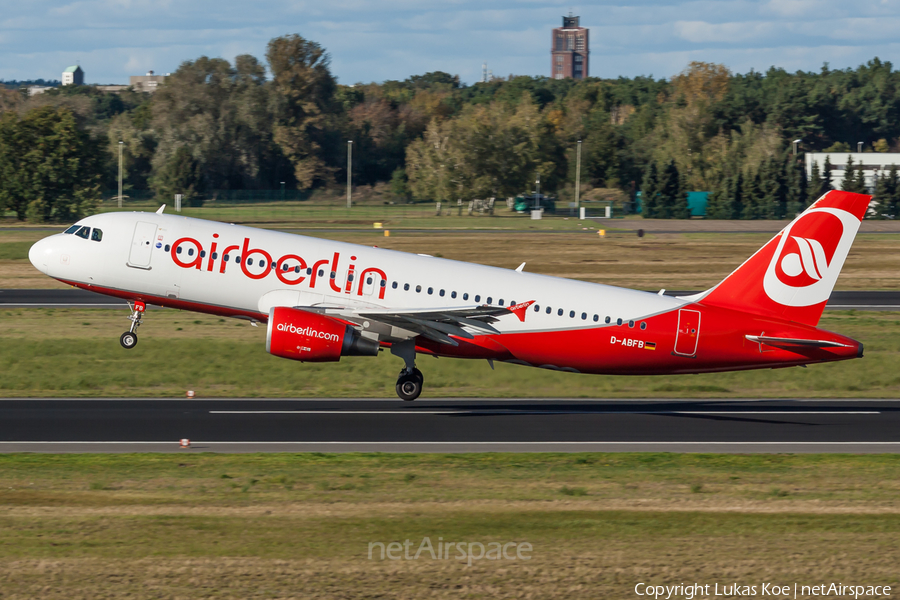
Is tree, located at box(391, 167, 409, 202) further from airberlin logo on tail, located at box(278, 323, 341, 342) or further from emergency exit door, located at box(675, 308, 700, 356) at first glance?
airberlin logo on tail, located at box(278, 323, 341, 342)

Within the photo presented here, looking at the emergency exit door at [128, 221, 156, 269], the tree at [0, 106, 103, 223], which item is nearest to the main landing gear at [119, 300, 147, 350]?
the emergency exit door at [128, 221, 156, 269]

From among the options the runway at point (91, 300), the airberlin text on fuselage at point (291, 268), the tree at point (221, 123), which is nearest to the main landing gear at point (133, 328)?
the airberlin text on fuselage at point (291, 268)

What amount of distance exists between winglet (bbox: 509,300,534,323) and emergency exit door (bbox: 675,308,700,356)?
440cm

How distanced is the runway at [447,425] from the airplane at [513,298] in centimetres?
177

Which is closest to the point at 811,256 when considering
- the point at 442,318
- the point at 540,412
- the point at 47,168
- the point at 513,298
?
the point at 513,298

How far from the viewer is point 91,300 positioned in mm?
49875

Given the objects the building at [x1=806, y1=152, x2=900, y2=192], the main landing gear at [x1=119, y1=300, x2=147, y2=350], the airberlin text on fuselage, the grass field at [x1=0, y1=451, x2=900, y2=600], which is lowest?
the grass field at [x1=0, y1=451, x2=900, y2=600]

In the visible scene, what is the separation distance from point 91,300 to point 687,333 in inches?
1299

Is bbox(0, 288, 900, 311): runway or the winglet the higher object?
the winglet

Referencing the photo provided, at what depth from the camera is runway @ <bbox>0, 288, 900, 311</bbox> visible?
1893 inches

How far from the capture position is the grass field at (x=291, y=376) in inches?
1249

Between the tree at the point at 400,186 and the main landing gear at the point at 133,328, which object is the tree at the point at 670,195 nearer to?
the tree at the point at 400,186

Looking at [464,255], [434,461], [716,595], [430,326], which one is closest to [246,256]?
[430,326]

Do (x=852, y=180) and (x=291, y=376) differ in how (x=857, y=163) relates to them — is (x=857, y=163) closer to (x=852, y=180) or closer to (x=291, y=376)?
(x=852, y=180)
